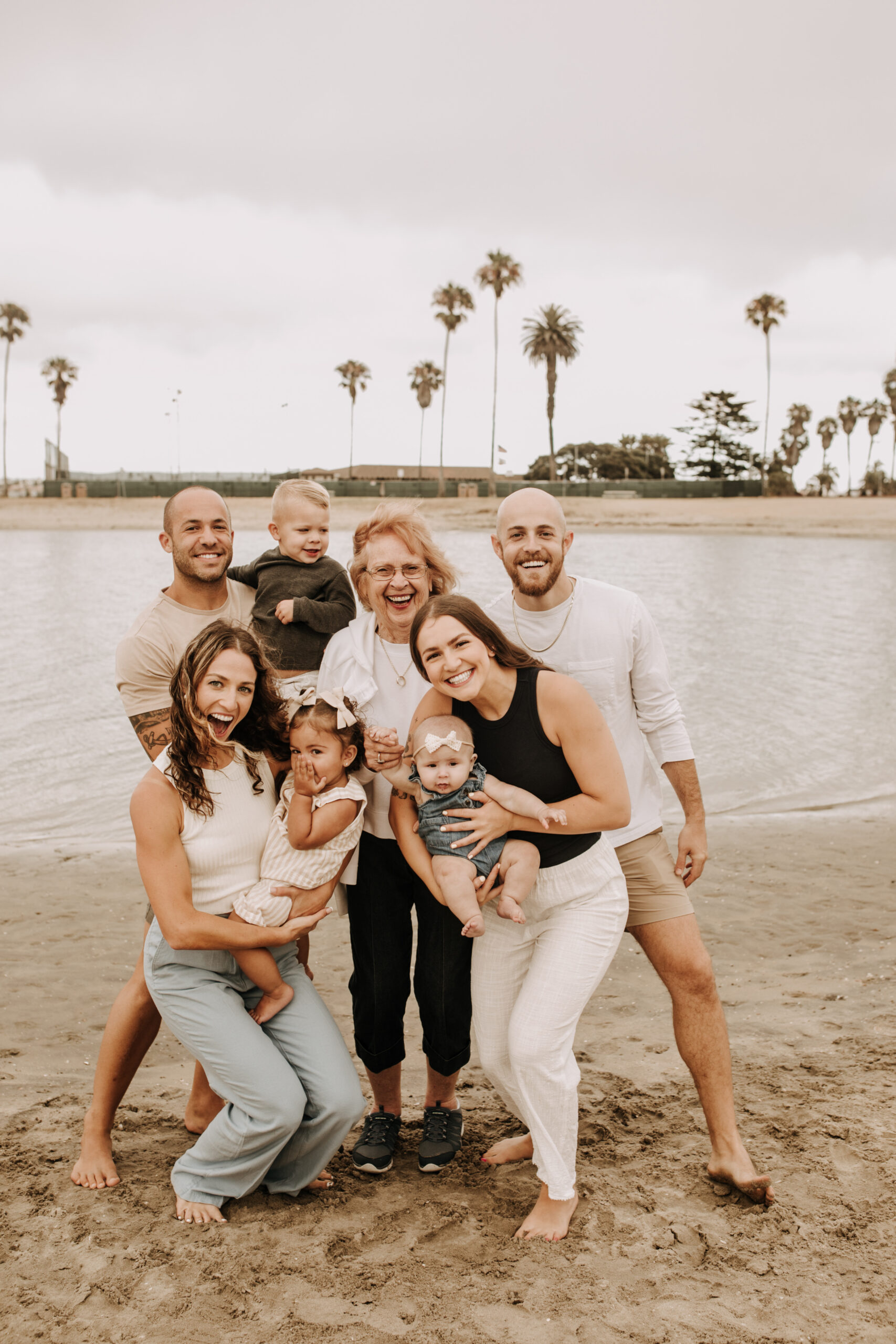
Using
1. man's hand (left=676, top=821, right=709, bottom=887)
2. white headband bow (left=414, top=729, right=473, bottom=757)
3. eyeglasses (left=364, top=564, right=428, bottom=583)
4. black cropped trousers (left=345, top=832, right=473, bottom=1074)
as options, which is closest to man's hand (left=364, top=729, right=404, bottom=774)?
white headband bow (left=414, top=729, right=473, bottom=757)

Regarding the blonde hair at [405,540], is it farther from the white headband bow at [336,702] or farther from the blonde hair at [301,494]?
the blonde hair at [301,494]

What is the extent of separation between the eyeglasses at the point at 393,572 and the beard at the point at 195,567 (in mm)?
620

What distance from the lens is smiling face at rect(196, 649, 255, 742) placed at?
3270mm

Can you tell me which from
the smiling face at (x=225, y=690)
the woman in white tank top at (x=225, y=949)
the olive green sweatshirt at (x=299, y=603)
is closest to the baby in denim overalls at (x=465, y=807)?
the woman in white tank top at (x=225, y=949)

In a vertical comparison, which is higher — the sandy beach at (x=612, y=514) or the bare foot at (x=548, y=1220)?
the sandy beach at (x=612, y=514)

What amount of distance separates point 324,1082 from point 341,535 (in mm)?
42890

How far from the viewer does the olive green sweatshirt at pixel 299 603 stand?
4.25 m

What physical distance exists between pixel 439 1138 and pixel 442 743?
1524 mm

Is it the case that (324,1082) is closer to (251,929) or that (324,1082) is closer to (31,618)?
(251,929)

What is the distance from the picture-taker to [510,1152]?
3.65 meters

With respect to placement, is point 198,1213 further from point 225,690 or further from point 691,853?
point 691,853

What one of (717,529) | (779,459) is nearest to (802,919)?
(717,529)

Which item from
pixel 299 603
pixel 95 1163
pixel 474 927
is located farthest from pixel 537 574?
pixel 95 1163

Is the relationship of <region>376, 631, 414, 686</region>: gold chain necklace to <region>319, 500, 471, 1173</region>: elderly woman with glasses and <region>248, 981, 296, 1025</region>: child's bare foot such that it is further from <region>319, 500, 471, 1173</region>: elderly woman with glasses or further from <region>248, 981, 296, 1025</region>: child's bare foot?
<region>248, 981, 296, 1025</region>: child's bare foot
